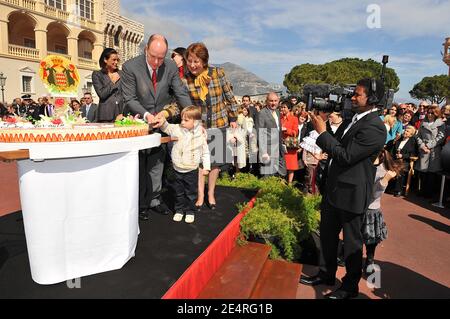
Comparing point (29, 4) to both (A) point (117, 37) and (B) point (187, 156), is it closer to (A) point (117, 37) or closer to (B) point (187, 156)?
(A) point (117, 37)

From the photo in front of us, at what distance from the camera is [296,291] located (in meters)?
3.00

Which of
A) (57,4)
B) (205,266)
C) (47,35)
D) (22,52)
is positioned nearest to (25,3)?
(57,4)

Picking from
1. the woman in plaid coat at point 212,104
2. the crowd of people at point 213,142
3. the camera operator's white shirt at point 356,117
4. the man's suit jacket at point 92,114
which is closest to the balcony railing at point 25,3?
the man's suit jacket at point 92,114

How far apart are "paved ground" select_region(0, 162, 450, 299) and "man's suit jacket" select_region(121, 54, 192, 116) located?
2444 mm

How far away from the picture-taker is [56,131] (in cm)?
202

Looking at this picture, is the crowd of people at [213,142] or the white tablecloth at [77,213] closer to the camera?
the white tablecloth at [77,213]

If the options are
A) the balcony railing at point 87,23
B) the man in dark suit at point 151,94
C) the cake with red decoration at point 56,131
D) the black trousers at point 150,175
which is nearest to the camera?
the cake with red decoration at point 56,131

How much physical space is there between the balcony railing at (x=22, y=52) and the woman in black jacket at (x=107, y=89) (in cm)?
2675

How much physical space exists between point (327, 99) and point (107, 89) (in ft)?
8.96

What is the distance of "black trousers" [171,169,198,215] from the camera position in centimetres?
358

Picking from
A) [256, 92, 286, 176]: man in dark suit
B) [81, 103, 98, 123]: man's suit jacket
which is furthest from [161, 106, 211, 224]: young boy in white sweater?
[256, 92, 286, 176]: man in dark suit

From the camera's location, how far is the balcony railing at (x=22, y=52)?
25172mm

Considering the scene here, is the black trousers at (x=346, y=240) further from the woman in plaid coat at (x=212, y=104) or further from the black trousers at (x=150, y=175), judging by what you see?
the black trousers at (x=150, y=175)

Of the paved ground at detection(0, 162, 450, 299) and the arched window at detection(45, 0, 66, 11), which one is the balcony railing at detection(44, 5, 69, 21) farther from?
the paved ground at detection(0, 162, 450, 299)
